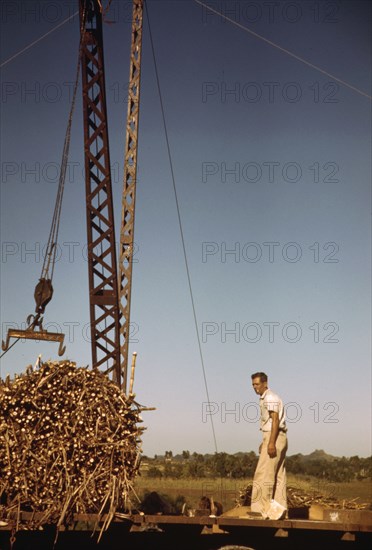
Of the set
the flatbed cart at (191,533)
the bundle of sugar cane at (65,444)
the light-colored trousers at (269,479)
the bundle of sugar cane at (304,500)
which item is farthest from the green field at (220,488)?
the bundle of sugar cane at (65,444)

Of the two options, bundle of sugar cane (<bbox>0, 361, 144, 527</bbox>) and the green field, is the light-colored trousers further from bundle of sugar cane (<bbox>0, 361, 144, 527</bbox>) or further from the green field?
the green field

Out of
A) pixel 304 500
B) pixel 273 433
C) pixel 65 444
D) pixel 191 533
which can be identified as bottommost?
pixel 191 533

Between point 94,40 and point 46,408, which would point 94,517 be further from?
point 94,40

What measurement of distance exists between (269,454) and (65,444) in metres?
2.28

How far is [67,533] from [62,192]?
7.51 metres

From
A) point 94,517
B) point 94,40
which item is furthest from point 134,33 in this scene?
point 94,517

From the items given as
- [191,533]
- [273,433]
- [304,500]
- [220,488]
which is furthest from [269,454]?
[220,488]

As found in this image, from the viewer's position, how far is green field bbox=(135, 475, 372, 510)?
12688mm

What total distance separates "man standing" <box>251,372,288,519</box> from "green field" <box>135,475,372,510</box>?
7.66ft

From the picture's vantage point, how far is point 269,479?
8586 mm

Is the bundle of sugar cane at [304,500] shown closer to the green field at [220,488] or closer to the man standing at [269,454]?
the green field at [220,488]

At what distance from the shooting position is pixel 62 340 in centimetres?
1184

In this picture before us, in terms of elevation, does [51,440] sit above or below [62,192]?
below

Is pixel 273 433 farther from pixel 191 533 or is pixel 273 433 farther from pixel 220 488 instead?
pixel 220 488
